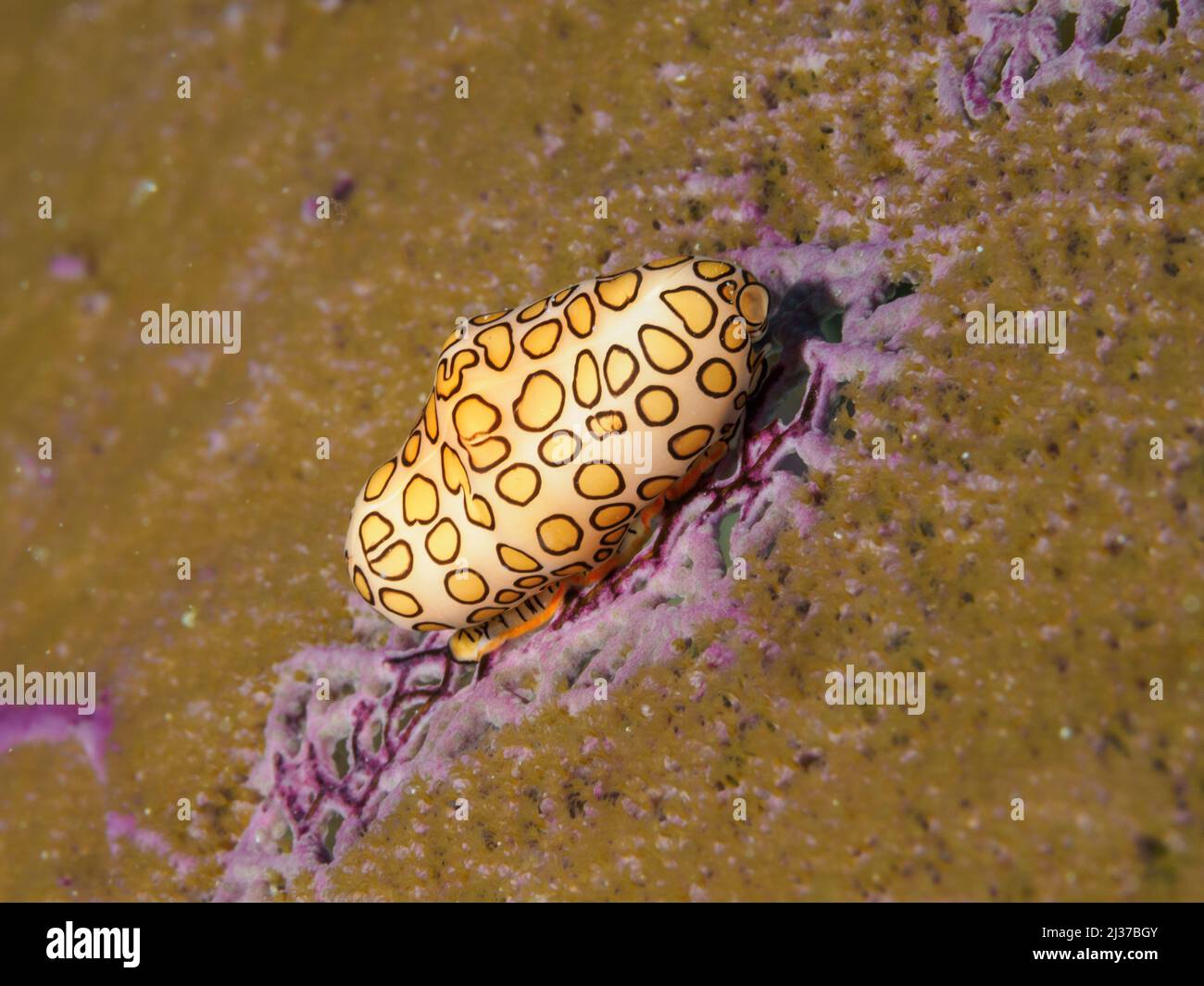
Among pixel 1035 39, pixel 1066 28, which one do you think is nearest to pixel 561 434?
pixel 1035 39

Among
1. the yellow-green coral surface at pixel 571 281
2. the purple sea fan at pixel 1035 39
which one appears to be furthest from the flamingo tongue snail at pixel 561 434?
the purple sea fan at pixel 1035 39

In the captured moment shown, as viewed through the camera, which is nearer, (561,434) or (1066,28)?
(561,434)

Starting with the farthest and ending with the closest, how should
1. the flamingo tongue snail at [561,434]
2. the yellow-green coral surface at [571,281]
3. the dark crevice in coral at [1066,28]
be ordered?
the dark crevice in coral at [1066,28] < the flamingo tongue snail at [561,434] < the yellow-green coral surface at [571,281]

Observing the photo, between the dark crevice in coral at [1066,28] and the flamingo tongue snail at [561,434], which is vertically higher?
the dark crevice in coral at [1066,28]

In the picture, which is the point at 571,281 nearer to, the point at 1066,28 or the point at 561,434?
the point at 561,434

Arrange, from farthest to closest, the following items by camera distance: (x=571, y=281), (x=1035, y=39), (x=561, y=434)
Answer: (x=571, y=281), (x=1035, y=39), (x=561, y=434)

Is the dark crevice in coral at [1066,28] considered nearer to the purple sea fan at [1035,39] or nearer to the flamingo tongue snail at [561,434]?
the purple sea fan at [1035,39]

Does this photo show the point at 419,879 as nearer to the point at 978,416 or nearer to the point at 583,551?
the point at 583,551

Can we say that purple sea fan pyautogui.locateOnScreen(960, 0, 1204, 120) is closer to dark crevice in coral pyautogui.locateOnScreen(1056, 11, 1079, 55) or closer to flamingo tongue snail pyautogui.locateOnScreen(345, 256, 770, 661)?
dark crevice in coral pyautogui.locateOnScreen(1056, 11, 1079, 55)
